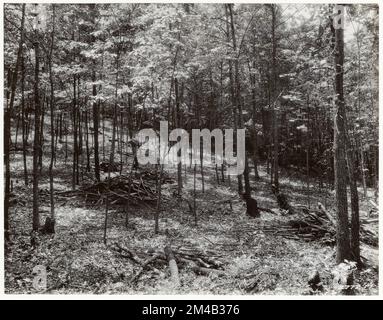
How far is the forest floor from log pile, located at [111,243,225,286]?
12cm

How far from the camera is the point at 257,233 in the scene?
1452 cm

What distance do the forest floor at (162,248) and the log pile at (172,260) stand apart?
0.12m

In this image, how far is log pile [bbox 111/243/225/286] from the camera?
1011 centimetres

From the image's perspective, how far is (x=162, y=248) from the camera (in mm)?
12039

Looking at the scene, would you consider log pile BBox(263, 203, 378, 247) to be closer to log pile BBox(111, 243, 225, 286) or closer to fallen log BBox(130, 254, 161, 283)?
log pile BBox(111, 243, 225, 286)

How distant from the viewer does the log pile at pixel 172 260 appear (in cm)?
1011

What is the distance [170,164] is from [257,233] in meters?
14.2

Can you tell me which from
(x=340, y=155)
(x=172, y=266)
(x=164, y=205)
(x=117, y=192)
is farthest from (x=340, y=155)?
(x=117, y=192)

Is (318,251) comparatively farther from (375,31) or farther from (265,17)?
(265,17)

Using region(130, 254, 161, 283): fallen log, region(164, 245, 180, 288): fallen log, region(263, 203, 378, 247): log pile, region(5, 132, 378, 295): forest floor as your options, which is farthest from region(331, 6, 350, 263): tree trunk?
region(130, 254, 161, 283): fallen log

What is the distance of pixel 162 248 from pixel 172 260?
156 centimetres

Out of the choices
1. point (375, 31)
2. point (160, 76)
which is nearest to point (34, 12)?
point (160, 76)

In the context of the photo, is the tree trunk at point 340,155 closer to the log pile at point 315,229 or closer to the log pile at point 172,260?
the log pile at point 315,229

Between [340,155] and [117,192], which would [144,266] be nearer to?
[340,155]
